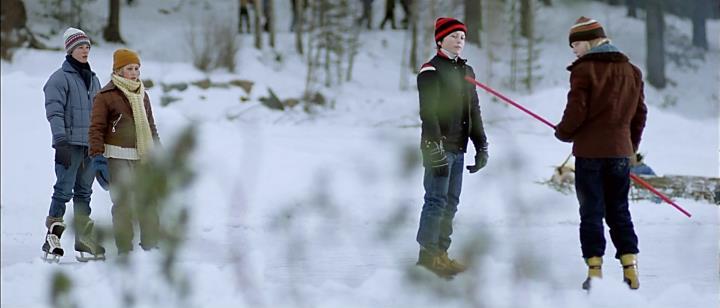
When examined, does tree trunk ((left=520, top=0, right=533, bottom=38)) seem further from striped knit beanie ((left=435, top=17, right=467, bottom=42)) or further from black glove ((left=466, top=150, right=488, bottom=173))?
striped knit beanie ((left=435, top=17, right=467, bottom=42))

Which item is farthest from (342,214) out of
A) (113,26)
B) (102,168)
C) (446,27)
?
(113,26)

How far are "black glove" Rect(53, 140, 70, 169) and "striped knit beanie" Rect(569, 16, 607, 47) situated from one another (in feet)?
9.80

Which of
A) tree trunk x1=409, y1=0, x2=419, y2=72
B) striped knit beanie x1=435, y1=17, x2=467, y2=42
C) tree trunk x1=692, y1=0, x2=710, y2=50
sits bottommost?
tree trunk x1=692, y1=0, x2=710, y2=50

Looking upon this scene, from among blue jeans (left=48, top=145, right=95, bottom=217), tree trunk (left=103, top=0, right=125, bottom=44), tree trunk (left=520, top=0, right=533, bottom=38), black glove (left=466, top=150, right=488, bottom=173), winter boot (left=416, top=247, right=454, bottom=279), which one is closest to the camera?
winter boot (left=416, top=247, right=454, bottom=279)

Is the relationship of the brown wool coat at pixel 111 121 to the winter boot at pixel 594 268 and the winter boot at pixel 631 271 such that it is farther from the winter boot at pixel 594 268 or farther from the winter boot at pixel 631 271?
the winter boot at pixel 631 271

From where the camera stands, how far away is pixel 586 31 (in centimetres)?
496

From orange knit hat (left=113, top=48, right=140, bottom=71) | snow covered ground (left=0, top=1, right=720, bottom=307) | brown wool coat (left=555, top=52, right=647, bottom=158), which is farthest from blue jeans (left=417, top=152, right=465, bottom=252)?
orange knit hat (left=113, top=48, right=140, bottom=71)

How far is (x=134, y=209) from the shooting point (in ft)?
9.51

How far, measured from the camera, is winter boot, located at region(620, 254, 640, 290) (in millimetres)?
5113

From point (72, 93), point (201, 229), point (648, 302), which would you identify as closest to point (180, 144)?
point (648, 302)

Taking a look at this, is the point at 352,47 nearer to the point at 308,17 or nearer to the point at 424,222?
the point at 308,17

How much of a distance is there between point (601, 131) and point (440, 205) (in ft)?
3.30

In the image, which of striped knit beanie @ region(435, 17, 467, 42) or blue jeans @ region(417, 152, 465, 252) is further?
blue jeans @ region(417, 152, 465, 252)

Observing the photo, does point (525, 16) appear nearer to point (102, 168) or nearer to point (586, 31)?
point (102, 168)
